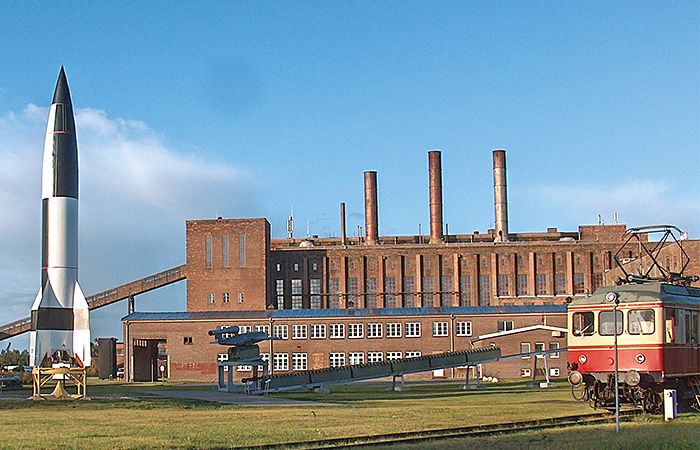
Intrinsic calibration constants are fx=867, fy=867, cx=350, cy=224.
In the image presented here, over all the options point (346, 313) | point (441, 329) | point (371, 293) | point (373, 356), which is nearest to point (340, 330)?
point (346, 313)

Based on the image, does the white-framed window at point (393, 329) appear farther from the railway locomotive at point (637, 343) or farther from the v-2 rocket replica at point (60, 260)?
the railway locomotive at point (637, 343)

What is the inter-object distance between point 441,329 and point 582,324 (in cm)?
3773

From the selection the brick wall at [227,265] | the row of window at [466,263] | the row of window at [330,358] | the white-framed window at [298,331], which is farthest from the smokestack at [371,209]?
the row of window at [330,358]

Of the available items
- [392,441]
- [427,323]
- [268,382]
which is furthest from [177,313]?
[392,441]

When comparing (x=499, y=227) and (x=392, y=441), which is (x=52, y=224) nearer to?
(x=392, y=441)

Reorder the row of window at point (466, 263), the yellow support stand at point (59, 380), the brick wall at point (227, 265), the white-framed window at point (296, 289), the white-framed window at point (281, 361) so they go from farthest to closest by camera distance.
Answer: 1. the white-framed window at point (296, 289)
2. the row of window at point (466, 263)
3. the brick wall at point (227, 265)
4. the white-framed window at point (281, 361)
5. the yellow support stand at point (59, 380)

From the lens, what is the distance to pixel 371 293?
8894 cm

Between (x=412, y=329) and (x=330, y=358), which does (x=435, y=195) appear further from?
(x=330, y=358)

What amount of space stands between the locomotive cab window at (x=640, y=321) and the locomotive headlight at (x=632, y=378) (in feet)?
3.90

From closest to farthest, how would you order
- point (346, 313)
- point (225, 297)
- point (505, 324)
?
point (505, 324)
point (346, 313)
point (225, 297)

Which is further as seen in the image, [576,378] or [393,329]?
[393,329]

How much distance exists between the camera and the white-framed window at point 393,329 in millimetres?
63219

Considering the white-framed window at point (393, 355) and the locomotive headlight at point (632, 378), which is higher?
the locomotive headlight at point (632, 378)

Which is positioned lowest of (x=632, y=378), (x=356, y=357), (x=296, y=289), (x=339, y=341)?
(x=356, y=357)
